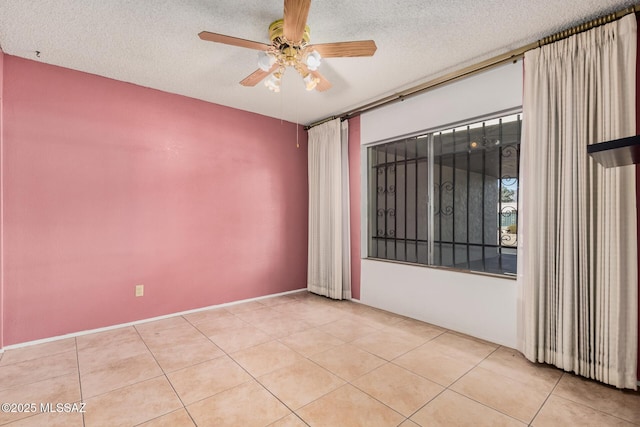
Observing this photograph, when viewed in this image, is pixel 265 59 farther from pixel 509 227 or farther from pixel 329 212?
pixel 509 227

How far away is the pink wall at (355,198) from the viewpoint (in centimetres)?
420

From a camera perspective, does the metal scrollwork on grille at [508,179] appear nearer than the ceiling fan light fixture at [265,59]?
No

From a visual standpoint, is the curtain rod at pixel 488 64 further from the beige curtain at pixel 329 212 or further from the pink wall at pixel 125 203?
the pink wall at pixel 125 203

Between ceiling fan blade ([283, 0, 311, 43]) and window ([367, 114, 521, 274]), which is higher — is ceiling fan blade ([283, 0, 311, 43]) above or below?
above

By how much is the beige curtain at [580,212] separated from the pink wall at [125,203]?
3.22m

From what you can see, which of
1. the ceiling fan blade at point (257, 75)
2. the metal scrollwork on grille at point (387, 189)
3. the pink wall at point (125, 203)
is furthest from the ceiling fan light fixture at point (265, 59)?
the metal scrollwork on grille at point (387, 189)

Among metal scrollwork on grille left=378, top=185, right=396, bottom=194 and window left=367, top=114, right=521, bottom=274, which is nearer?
window left=367, top=114, right=521, bottom=274

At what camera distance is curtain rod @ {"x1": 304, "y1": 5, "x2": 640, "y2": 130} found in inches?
85.9

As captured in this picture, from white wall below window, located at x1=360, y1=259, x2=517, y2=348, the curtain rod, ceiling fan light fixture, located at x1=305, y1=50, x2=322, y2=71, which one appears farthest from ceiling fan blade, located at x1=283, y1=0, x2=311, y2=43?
white wall below window, located at x1=360, y1=259, x2=517, y2=348

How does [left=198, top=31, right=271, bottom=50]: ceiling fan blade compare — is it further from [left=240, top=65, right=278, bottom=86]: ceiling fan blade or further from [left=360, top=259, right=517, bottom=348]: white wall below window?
[left=360, top=259, right=517, bottom=348]: white wall below window

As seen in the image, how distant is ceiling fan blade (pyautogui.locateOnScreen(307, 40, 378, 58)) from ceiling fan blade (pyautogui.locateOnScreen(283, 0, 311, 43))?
0.19 m

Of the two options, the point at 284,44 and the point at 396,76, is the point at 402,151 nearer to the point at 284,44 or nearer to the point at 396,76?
the point at 396,76

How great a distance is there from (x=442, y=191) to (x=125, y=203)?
365 cm

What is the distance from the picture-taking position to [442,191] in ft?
11.9
